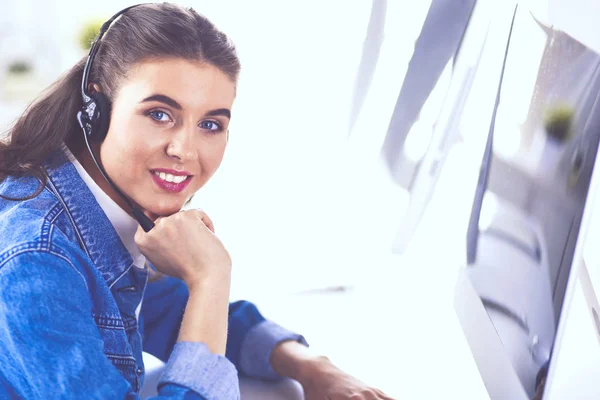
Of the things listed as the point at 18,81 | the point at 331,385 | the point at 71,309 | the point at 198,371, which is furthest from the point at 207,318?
the point at 18,81

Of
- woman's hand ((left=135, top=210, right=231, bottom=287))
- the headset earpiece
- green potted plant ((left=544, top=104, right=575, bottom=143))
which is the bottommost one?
woman's hand ((left=135, top=210, right=231, bottom=287))

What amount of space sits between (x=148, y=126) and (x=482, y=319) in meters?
0.51

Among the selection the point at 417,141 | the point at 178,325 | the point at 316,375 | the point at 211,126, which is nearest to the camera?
the point at 211,126

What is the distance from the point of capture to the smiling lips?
856 millimetres

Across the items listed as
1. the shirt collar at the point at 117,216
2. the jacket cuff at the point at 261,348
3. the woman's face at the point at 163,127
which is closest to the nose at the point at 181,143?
the woman's face at the point at 163,127

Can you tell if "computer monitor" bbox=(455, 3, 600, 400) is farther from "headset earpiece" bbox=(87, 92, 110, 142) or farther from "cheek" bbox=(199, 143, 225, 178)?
"headset earpiece" bbox=(87, 92, 110, 142)

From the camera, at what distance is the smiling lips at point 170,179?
86 cm

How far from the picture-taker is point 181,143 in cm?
84

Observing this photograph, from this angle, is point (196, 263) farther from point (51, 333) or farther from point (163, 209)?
point (51, 333)

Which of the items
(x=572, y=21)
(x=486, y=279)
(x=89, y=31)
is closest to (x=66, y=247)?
(x=486, y=279)

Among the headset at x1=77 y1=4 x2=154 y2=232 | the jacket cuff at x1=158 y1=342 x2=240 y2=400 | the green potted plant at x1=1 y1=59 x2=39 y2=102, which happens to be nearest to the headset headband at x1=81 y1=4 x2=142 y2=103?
the headset at x1=77 y1=4 x2=154 y2=232

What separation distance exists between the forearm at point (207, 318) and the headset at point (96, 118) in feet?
0.43

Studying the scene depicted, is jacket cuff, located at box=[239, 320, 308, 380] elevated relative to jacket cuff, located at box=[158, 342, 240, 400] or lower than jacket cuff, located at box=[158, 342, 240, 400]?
lower

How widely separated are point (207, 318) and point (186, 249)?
0.36 ft
